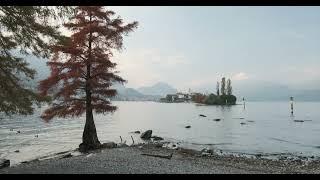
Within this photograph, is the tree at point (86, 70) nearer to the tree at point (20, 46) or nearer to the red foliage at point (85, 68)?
the red foliage at point (85, 68)

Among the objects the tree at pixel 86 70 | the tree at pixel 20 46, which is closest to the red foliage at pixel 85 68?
the tree at pixel 86 70

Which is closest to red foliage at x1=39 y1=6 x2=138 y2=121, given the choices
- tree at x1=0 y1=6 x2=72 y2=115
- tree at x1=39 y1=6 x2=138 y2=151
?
tree at x1=39 y1=6 x2=138 y2=151

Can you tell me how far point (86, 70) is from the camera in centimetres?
3553

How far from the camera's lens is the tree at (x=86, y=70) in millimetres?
34156

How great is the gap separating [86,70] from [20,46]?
17034 millimetres

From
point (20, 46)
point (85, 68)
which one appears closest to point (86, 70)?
point (85, 68)

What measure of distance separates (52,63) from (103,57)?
179 inches

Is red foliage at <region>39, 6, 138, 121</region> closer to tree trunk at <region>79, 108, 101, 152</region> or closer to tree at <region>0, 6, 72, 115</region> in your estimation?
tree trunk at <region>79, 108, 101, 152</region>

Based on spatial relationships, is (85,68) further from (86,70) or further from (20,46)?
(20,46)

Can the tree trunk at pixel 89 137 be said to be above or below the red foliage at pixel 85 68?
below

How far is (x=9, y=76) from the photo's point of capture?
1936 centimetres

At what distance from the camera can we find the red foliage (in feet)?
112
